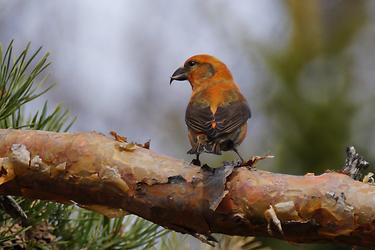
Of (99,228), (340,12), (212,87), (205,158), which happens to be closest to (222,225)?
(99,228)

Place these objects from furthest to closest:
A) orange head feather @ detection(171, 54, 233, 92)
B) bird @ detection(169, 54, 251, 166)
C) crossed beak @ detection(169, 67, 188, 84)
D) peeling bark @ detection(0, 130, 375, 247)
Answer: crossed beak @ detection(169, 67, 188, 84), orange head feather @ detection(171, 54, 233, 92), bird @ detection(169, 54, 251, 166), peeling bark @ detection(0, 130, 375, 247)

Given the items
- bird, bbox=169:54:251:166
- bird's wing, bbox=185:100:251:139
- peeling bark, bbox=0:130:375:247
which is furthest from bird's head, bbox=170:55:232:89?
peeling bark, bbox=0:130:375:247

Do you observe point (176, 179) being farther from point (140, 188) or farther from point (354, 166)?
point (354, 166)

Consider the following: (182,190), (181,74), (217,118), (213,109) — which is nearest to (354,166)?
(182,190)

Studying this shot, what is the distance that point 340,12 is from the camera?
5.71m

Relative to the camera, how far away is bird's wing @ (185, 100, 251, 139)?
318 centimetres

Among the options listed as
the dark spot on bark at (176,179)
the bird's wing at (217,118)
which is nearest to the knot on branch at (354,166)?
the dark spot on bark at (176,179)

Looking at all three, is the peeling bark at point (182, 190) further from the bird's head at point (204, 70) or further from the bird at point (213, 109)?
the bird's head at point (204, 70)

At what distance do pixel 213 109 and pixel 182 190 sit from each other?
186cm

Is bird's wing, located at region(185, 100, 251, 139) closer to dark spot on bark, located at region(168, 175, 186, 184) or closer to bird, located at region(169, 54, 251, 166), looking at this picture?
bird, located at region(169, 54, 251, 166)

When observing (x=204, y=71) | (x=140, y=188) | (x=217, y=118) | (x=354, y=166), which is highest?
(x=204, y=71)

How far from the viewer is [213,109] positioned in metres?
3.45

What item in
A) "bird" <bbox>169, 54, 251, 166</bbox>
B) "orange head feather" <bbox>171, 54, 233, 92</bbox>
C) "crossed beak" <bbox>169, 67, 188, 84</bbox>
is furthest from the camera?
"crossed beak" <bbox>169, 67, 188, 84</bbox>

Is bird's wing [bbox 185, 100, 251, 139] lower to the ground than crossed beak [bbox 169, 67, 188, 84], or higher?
lower
